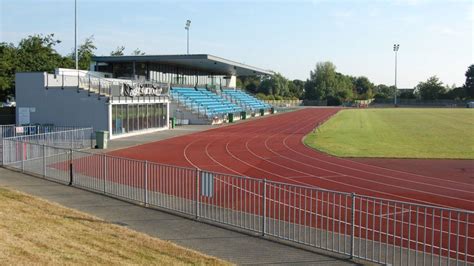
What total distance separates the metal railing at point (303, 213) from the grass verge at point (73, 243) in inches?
96.1

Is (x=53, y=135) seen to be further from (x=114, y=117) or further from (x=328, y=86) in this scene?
(x=328, y=86)

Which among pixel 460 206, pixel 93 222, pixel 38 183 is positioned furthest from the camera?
pixel 38 183

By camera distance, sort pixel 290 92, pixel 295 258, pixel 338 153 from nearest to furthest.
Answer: pixel 295 258
pixel 338 153
pixel 290 92

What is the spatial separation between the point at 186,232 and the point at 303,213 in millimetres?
3917

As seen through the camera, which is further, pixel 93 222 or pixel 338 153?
A: pixel 338 153

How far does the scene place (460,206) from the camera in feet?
51.7

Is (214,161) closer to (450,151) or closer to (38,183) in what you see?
(38,183)

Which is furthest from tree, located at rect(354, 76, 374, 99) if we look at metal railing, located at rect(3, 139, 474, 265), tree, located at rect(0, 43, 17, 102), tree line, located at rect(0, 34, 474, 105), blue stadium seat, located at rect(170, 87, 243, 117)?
metal railing, located at rect(3, 139, 474, 265)

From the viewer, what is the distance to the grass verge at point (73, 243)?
8320 mm

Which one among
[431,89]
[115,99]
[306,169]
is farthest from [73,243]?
[431,89]

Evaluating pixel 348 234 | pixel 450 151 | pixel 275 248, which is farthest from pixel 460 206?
pixel 450 151

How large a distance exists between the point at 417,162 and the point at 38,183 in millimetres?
17666

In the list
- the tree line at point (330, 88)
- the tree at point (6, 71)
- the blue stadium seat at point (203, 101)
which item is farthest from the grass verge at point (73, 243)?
the tree line at point (330, 88)

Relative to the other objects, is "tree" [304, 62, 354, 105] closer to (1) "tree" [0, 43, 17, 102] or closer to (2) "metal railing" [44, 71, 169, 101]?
(1) "tree" [0, 43, 17, 102]
